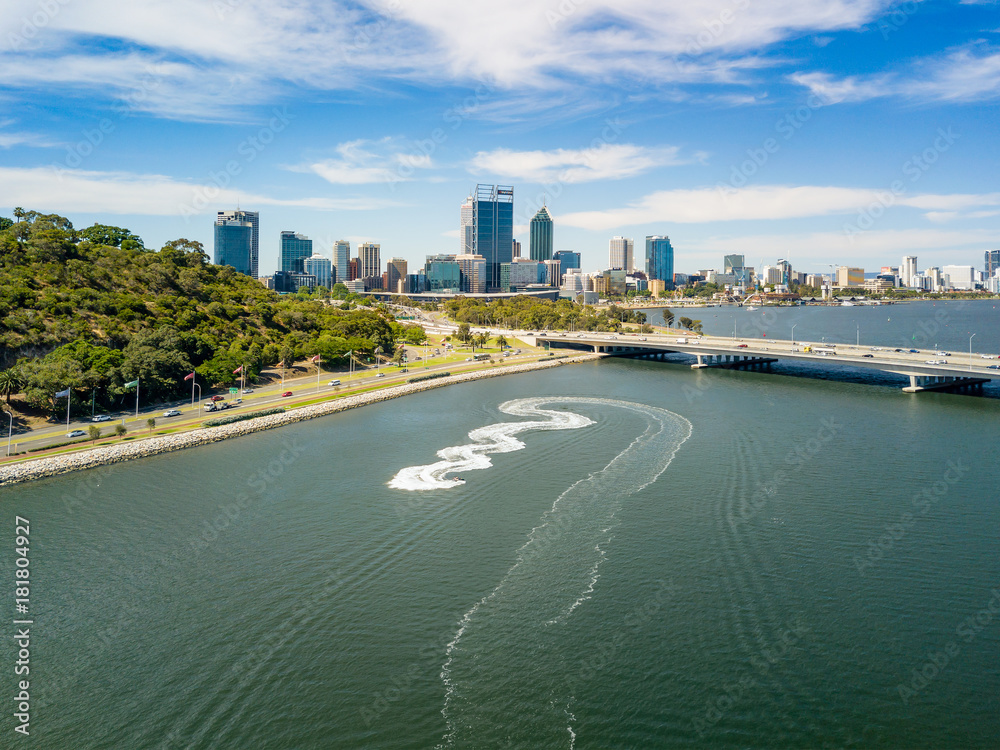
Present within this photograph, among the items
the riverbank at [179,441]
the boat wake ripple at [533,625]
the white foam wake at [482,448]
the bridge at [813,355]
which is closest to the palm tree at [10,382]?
the riverbank at [179,441]

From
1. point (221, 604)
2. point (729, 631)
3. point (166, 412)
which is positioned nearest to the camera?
point (729, 631)

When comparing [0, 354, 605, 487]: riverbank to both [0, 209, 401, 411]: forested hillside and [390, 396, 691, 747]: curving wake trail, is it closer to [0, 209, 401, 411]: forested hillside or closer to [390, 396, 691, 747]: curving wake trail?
[0, 209, 401, 411]: forested hillside

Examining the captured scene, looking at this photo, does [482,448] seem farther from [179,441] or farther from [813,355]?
[813,355]

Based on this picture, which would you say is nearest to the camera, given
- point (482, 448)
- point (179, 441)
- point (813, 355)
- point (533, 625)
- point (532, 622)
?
point (533, 625)

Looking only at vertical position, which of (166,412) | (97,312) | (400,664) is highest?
(97,312)

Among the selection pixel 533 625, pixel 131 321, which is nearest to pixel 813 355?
pixel 533 625

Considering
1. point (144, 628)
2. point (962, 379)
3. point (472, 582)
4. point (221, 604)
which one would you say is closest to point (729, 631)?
point (472, 582)

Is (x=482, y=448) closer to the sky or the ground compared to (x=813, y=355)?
closer to the ground

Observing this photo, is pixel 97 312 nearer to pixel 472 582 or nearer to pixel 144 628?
pixel 144 628
